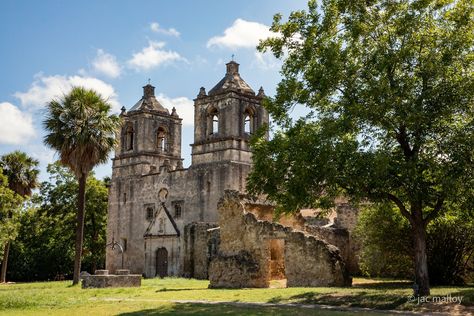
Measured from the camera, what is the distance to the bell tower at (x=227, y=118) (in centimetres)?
3875

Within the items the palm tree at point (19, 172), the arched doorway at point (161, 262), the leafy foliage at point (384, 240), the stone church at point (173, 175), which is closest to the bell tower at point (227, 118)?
the stone church at point (173, 175)

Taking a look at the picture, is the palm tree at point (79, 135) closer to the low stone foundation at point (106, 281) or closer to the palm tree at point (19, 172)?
the low stone foundation at point (106, 281)

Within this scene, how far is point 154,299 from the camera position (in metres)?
17.8

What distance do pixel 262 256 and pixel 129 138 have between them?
2550cm

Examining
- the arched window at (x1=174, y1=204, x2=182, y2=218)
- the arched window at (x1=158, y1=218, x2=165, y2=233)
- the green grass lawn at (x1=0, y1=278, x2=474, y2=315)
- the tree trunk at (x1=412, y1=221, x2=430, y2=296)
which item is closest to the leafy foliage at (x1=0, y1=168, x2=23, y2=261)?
the arched window at (x1=158, y1=218, x2=165, y2=233)

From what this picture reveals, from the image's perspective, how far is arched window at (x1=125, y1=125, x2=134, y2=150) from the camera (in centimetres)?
4603

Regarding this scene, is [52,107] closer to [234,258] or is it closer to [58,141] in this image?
[58,141]

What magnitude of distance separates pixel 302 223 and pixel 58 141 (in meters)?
13.0

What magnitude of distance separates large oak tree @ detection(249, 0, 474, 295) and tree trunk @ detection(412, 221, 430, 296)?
3 centimetres

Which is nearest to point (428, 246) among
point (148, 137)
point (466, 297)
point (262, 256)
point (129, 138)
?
point (262, 256)

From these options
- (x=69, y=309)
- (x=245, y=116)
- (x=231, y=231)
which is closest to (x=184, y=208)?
(x=245, y=116)

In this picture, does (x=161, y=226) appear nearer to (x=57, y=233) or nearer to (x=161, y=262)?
(x=161, y=262)

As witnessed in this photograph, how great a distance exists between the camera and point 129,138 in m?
46.2

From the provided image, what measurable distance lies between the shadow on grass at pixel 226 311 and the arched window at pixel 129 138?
31.8 m
